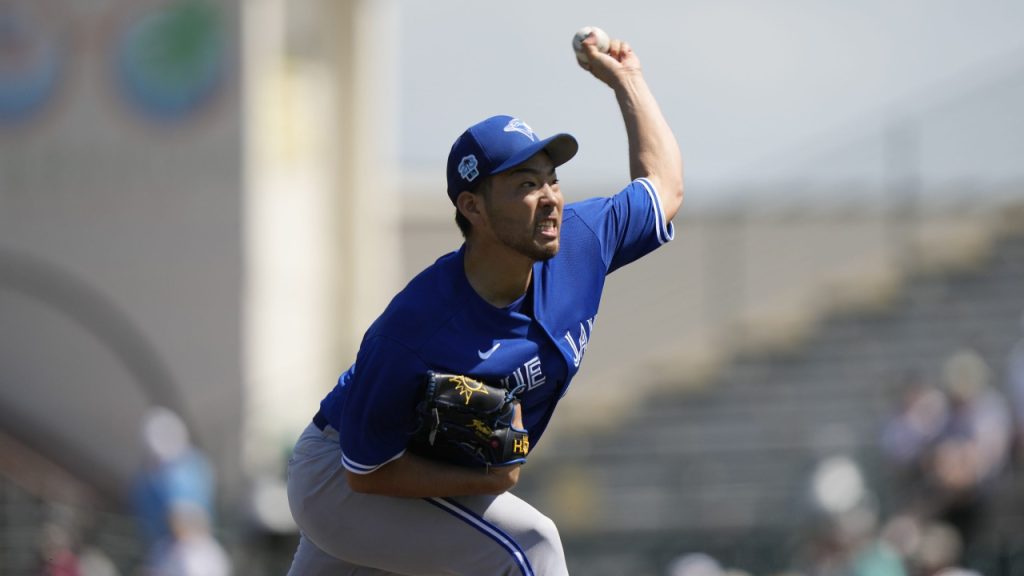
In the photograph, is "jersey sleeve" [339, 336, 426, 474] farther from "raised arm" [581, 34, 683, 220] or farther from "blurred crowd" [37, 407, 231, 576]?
"blurred crowd" [37, 407, 231, 576]

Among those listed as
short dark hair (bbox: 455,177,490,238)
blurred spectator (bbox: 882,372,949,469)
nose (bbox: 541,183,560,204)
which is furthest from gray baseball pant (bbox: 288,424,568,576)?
blurred spectator (bbox: 882,372,949,469)

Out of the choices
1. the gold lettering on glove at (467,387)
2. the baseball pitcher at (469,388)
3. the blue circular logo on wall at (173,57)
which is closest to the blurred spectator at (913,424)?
the blue circular logo on wall at (173,57)

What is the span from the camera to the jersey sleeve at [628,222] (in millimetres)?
5098

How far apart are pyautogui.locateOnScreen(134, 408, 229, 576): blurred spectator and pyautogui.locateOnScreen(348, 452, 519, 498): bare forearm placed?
802 centimetres

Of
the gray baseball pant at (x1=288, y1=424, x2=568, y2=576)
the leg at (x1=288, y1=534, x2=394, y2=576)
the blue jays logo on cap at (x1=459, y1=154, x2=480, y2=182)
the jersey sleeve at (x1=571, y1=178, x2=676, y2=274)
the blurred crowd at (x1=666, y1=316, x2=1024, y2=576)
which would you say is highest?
the blue jays logo on cap at (x1=459, y1=154, x2=480, y2=182)

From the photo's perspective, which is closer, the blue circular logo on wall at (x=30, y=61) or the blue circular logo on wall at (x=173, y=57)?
the blue circular logo on wall at (x=173, y=57)

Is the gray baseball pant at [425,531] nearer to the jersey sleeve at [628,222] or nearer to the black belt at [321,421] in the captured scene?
the black belt at [321,421]

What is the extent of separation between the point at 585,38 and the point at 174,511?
26.1ft

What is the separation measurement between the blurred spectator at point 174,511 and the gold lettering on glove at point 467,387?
8303 mm

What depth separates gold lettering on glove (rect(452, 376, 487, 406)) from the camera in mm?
4516

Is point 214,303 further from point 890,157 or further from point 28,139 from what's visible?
point 890,157

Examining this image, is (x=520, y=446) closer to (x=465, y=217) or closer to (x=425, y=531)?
(x=425, y=531)

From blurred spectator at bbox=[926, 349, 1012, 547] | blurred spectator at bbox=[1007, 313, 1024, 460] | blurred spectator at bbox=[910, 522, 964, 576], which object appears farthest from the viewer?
blurred spectator at bbox=[1007, 313, 1024, 460]

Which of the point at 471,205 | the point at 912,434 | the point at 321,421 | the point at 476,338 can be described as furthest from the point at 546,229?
the point at 912,434
